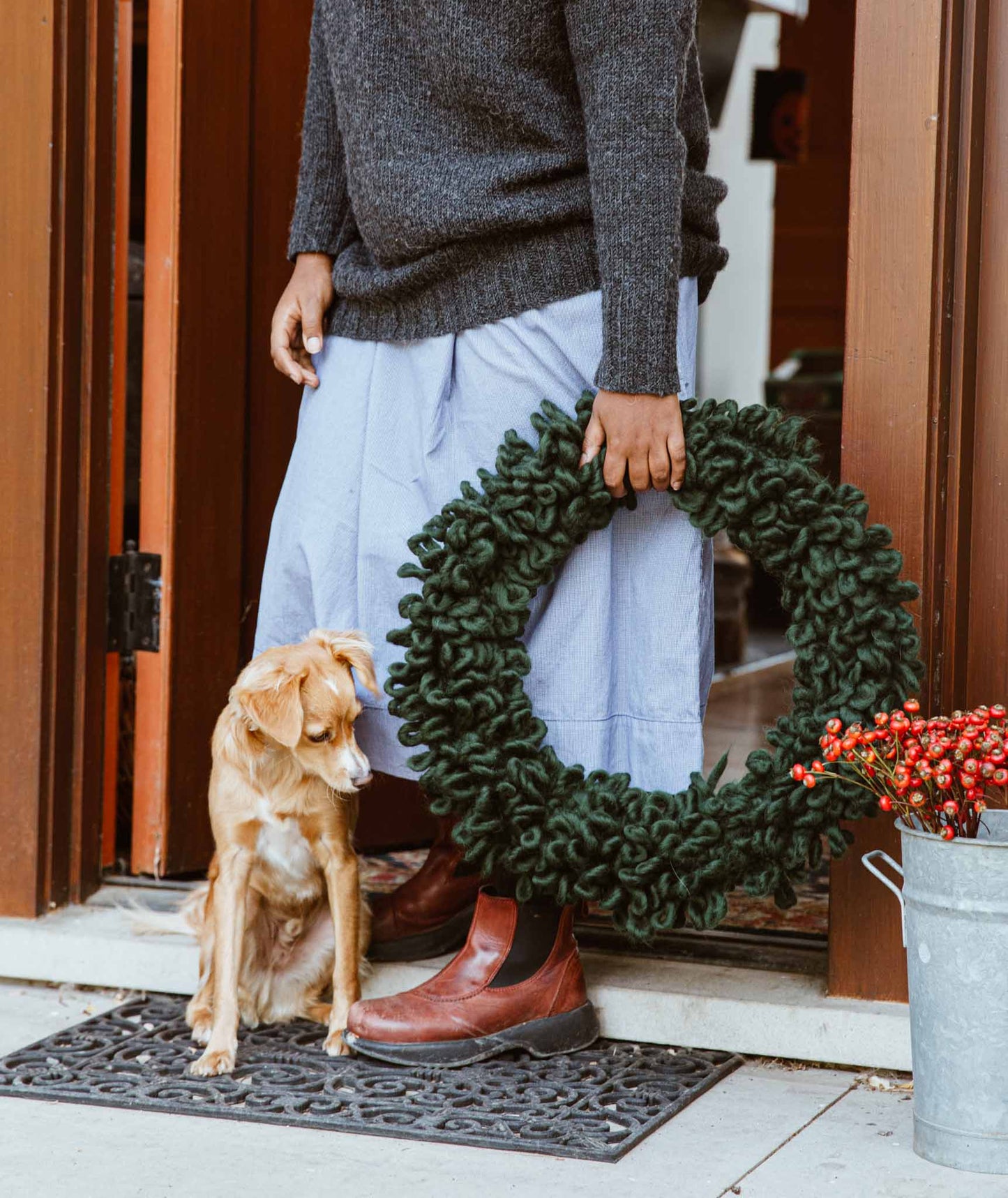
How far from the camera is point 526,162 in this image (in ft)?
7.71

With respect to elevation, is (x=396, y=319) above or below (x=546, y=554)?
above

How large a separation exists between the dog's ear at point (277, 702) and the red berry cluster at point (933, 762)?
0.75 metres

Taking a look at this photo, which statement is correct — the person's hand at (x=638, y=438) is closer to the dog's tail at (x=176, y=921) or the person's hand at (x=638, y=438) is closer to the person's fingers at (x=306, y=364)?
the person's fingers at (x=306, y=364)

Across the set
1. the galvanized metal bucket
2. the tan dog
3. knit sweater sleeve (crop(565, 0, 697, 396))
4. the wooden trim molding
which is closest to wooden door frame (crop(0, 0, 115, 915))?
the tan dog

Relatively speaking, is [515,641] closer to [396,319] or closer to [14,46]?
[396,319]

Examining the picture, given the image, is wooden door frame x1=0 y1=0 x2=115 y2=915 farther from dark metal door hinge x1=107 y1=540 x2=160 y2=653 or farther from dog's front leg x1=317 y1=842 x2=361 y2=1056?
dog's front leg x1=317 y1=842 x2=361 y2=1056

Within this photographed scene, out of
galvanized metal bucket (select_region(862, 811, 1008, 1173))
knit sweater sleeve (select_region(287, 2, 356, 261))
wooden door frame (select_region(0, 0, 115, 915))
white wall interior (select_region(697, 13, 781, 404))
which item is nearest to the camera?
galvanized metal bucket (select_region(862, 811, 1008, 1173))

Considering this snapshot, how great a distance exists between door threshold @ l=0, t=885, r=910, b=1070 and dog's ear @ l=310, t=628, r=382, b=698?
2.06 ft

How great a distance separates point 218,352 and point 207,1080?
1520 mm

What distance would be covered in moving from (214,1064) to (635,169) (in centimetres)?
152

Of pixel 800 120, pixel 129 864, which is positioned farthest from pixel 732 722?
pixel 800 120

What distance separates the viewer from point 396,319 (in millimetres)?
2518

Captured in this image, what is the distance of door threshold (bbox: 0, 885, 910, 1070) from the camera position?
2.49 meters

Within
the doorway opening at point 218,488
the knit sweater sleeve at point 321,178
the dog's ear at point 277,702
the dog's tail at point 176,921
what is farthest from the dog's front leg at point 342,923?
the knit sweater sleeve at point 321,178
